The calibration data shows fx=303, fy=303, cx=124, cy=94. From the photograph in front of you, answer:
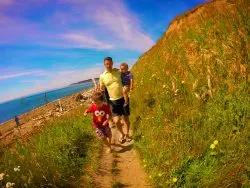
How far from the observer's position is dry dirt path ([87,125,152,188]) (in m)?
6.45

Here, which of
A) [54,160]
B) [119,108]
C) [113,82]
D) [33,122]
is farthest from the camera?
[33,122]

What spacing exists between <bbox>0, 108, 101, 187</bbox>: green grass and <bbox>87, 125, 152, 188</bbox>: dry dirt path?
0.79 ft

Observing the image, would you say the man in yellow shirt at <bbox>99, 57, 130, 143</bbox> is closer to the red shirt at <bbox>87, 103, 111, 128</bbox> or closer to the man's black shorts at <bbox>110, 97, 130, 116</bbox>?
the man's black shorts at <bbox>110, 97, 130, 116</bbox>

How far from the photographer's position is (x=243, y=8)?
19.1 ft

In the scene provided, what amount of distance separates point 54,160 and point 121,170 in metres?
1.62

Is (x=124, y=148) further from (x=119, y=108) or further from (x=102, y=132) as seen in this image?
(x=119, y=108)

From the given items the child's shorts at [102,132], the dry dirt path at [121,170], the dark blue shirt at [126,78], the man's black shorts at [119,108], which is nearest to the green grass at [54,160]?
the dry dirt path at [121,170]

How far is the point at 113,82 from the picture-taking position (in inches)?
358

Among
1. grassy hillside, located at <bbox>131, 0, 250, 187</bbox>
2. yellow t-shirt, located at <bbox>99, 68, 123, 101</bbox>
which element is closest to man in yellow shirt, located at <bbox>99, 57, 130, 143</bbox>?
yellow t-shirt, located at <bbox>99, 68, 123, 101</bbox>

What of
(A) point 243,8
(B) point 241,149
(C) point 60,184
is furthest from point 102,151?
(A) point 243,8

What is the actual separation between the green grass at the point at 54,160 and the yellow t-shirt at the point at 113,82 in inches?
64.1

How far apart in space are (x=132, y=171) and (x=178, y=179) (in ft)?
6.13

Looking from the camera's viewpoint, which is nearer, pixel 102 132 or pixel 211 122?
pixel 211 122

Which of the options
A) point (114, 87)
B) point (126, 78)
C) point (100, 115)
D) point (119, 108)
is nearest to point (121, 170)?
point (100, 115)
